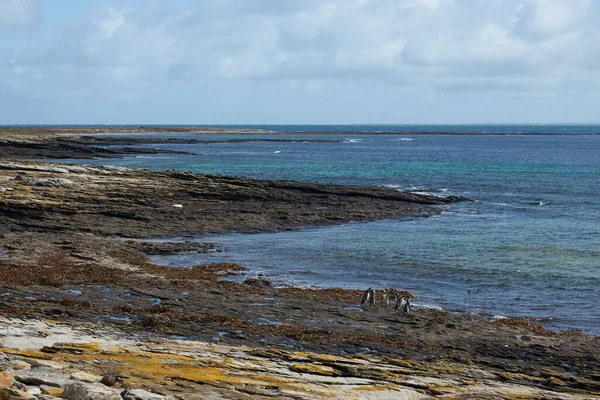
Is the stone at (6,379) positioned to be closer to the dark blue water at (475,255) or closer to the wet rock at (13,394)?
the wet rock at (13,394)

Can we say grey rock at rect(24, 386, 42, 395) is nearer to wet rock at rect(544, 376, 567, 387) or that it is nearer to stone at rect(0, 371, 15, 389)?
stone at rect(0, 371, 15, 389)

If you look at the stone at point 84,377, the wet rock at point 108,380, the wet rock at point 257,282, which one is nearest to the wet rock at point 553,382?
the wet rock at point 108,380

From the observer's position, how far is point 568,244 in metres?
36.6

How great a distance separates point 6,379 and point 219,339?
7.02m

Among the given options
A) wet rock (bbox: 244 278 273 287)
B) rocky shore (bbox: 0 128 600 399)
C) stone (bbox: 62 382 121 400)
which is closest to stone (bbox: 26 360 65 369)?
rocky shore (bbox: 0 128 600 399)

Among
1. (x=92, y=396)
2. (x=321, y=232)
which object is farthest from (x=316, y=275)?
(x=92, y=396)

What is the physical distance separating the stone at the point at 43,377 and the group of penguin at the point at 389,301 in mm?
12679

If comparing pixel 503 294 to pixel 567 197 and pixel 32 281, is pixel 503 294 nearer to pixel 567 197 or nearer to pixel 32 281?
pixel 32 281

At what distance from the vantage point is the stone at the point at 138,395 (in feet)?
36.4

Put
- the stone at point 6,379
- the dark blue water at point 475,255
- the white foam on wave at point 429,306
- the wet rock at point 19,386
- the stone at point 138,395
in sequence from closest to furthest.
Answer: the stone at point 6,379
the wet rock at point 19,386
the stone at point 138,395
the white foam on wave at point 429,306
the dark blue water at point 475,255

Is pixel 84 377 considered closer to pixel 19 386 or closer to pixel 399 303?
pixel 19 386

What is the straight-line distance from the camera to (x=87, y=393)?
35.4ft

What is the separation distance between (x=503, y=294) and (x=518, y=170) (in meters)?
63.2

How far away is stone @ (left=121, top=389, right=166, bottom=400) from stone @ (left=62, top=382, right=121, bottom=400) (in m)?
0.15
